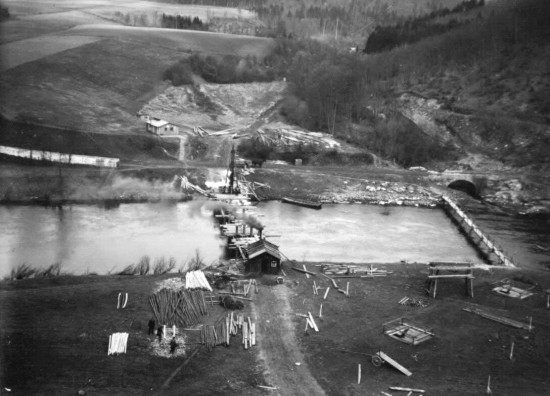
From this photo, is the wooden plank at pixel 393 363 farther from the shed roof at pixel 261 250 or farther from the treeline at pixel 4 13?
the treeline at pixel 4 13

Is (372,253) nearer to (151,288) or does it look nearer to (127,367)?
(151,288)

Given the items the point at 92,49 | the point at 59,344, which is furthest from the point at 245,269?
the point at 92,49

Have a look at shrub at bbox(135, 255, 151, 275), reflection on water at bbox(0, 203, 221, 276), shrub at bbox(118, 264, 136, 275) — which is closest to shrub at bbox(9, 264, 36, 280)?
reflection on water at bbox(0, 203, 221, 276)

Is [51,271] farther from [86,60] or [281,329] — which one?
[86,60]

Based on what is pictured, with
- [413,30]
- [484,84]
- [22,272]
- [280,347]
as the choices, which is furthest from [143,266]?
[413,30]

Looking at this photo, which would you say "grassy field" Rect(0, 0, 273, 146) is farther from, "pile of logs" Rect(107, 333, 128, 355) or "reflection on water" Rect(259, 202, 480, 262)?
"pile of logs" Rect(107, 333, 128, 355)
